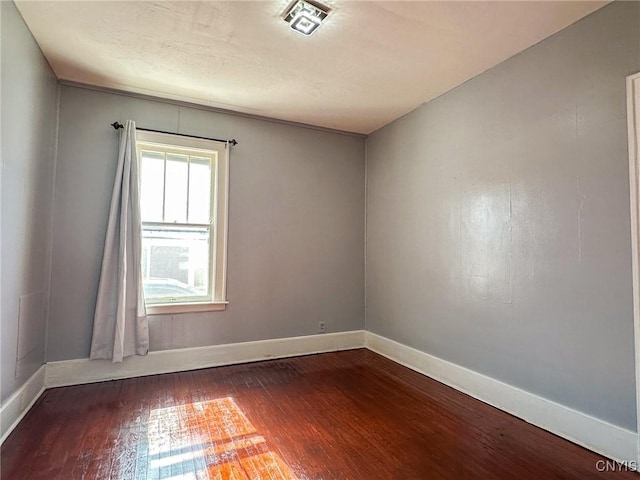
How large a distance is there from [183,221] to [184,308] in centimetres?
90

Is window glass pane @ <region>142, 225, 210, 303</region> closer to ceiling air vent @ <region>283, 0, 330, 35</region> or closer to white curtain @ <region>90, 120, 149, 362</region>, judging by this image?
white curtain @ <region>90, 120, 149, 362</region>

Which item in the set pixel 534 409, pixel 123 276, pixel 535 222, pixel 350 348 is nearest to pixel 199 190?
pixel 123 276

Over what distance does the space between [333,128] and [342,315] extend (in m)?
2.34

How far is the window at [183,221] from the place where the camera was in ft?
11.5

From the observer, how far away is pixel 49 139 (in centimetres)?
298

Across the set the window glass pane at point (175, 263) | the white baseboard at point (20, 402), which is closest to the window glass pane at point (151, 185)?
the window glass pane at point (175, 263)

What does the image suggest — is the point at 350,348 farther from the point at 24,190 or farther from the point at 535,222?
the point at 24,190

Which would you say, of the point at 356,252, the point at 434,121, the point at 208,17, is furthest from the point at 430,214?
the point at 208,17

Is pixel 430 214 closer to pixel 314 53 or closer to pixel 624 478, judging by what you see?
pixel 314 53

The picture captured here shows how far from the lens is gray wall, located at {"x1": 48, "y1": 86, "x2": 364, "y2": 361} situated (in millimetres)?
3188

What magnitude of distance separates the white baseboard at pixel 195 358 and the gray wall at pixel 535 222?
917 mm

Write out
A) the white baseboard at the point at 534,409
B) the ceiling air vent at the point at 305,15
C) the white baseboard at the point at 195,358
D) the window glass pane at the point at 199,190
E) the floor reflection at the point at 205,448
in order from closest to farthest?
1. the floor reflection at the point at 205,448
2. the white baseboard at the point at 534,409
3. the ceiling air vent at the point at 305,15
4. the white baseboard at the point at 195,358
5. the window glass pane at the point at 199,190

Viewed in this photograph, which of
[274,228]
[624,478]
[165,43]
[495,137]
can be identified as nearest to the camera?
[624,478]

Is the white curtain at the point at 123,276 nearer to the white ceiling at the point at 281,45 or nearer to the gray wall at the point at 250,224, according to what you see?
the gray wall at the point at 250,224
